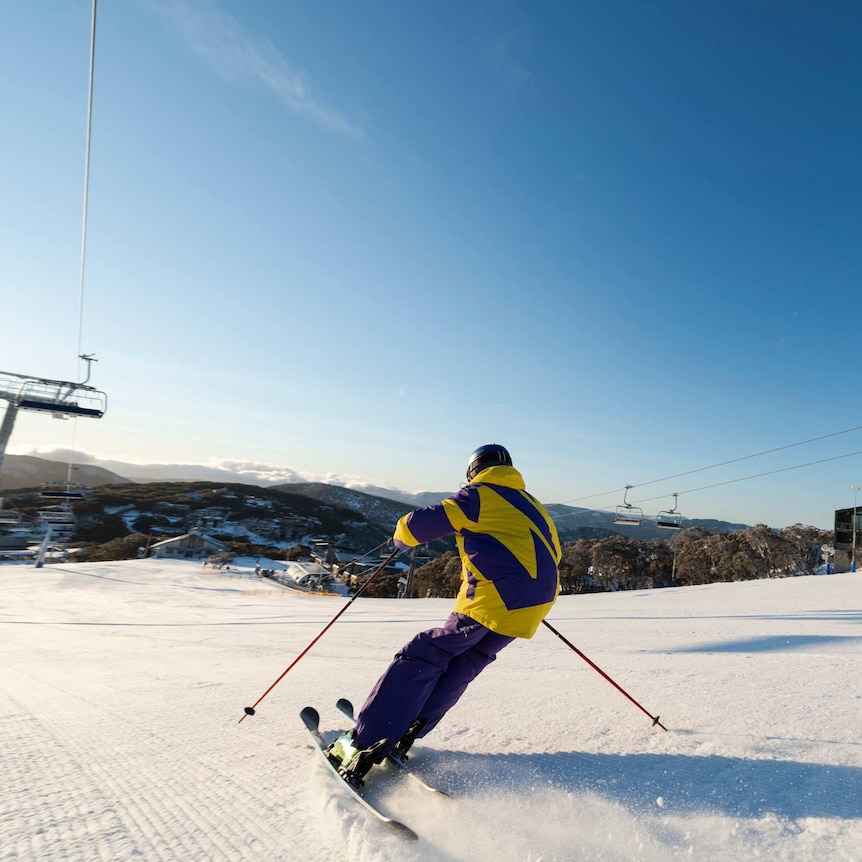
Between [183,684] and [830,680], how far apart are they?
422 cm

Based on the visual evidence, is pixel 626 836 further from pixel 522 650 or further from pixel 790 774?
pixel 522 650

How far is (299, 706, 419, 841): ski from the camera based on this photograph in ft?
5.02

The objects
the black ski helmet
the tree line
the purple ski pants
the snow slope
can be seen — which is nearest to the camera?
the snow slope

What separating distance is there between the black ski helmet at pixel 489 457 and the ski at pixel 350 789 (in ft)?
4.71

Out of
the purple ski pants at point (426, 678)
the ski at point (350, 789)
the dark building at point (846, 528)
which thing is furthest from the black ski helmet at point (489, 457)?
the dark building at point (846, 528)

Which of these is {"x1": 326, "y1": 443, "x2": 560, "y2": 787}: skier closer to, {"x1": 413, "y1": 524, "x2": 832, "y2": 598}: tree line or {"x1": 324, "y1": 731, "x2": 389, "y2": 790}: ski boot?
{"x1": 324, "y1": 731, "x2": 389, "y2": 790}: ski boot

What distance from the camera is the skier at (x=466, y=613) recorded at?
2.02 metres

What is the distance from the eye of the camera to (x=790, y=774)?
5.85ft

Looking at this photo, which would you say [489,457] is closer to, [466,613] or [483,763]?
[466,613]

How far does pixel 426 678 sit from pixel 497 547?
636mm

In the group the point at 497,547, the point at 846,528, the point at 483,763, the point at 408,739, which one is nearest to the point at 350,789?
the point at 408,739

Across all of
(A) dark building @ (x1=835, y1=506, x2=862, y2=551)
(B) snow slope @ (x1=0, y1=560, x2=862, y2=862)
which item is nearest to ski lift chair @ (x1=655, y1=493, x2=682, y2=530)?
(B) snow slope @ (x1=0, y1=560, x2=862, y2=862)

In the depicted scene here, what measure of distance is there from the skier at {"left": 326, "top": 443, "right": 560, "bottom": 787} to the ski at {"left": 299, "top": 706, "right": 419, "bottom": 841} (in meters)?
0.05

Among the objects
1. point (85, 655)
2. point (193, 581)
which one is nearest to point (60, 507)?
point (193, 581)
